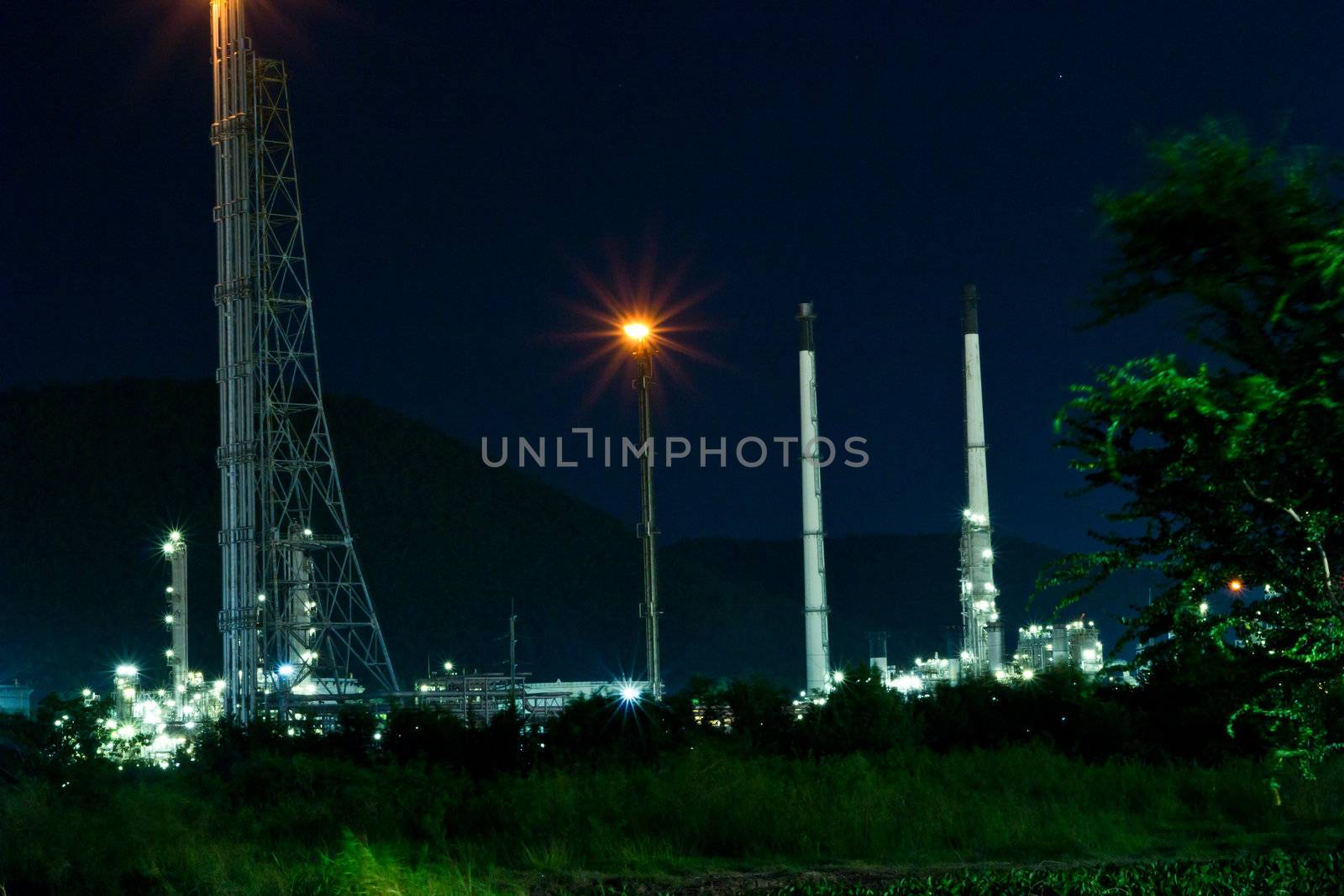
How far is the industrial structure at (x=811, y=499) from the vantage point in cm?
5784

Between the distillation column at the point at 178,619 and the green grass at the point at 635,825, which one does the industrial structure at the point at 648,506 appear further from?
the distillation column at the point at 178,619

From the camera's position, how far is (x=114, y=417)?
4469 inches

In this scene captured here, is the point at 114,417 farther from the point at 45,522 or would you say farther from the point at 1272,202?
the point at 1272,202

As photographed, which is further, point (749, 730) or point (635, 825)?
point (749, 730)

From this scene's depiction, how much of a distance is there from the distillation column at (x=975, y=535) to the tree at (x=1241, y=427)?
4731cm

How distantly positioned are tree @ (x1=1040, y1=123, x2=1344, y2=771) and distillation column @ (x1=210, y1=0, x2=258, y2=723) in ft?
115

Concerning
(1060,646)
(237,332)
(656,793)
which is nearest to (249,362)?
(237,332)

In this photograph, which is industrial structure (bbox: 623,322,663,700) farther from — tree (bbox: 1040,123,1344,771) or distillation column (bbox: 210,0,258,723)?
distillation column (bbox: 210,0,258,723)

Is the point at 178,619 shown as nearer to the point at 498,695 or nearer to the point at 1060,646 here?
the point at 498,695

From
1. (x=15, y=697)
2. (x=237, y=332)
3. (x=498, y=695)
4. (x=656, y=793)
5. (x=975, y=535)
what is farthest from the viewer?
(x=975, y=535)

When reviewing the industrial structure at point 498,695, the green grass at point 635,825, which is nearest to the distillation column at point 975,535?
the industrial structure at point 498,695

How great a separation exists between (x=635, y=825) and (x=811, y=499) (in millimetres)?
44615

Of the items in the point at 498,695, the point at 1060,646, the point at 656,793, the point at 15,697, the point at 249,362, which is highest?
the point at 249,362

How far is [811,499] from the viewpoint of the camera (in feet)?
191
